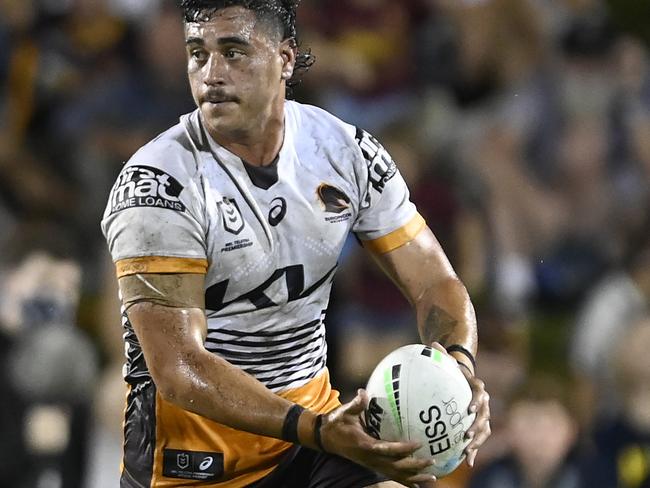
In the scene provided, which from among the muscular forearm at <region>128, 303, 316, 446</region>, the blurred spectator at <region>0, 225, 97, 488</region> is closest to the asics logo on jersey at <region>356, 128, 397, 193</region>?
the muscular forearm at <region>128, 303, 316, 446</region>

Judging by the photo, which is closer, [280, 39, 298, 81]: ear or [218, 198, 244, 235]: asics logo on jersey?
[218, 198, 244, 235]: asics logo on jersey

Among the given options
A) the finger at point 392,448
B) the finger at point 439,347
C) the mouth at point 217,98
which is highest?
the mouth at point 217,98

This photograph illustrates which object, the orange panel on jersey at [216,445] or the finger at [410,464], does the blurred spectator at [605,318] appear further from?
the finger at [410,464]

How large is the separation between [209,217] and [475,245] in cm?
494

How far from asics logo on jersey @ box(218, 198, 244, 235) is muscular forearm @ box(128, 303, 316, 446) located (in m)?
0.34

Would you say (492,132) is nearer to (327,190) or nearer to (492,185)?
(492,185)

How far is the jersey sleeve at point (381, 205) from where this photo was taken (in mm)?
4872

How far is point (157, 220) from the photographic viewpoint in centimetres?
437

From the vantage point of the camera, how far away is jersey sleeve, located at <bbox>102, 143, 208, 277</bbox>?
4371 millimetres

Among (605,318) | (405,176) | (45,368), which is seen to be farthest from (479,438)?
(405,176)

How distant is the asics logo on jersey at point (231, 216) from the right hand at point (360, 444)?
2.50ft

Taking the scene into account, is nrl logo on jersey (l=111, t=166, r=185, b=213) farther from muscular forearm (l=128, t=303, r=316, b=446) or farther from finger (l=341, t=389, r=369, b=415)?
finger (l=341, t=389, r=369, b=415)

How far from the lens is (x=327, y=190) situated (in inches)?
187

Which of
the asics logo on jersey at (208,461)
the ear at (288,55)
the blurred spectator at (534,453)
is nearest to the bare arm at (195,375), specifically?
the asics logo on jersey at (208,461)
